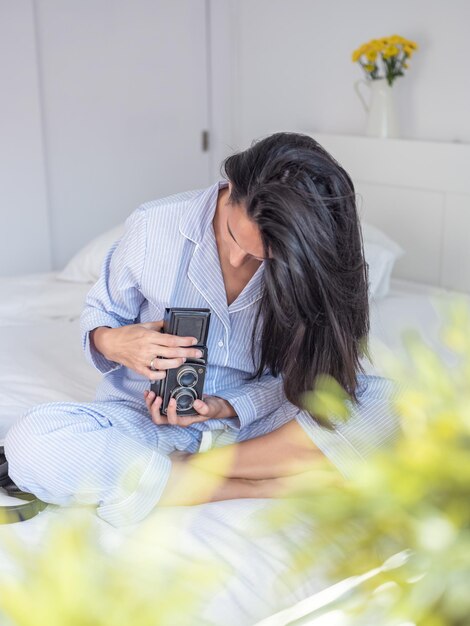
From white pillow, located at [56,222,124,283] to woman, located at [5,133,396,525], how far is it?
3.36ft

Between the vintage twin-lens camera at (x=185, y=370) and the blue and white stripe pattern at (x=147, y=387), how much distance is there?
0.08 meters

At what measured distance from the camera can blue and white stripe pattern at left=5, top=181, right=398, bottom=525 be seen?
1385 millimetres

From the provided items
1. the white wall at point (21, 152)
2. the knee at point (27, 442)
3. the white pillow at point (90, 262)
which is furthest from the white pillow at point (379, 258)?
the white wall at point (21, 152)

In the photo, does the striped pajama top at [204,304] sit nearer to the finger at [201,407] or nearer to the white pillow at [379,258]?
the finger at [201,407]

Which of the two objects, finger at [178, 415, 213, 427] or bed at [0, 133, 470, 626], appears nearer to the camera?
bed at [0, 133, 470, 626]

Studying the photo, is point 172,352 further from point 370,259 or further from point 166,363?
point 370,259

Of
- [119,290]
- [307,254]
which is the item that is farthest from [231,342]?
[307,254]

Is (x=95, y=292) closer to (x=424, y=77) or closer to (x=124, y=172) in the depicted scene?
(x=424, y=77)

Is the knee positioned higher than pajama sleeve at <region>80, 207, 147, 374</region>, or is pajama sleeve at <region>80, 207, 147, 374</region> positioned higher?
pajama sleeve at <region>80, 207, 147, 374</region>

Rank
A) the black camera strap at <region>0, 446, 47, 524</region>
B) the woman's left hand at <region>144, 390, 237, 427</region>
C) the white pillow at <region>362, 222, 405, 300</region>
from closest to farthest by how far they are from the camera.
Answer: the black camera strap at <region>0, 446, 47, 524</region>, the woman's left hand at <region>144, 390, 237, 427</region>, the white pillow at <region>362, 222, 405, 300</region>

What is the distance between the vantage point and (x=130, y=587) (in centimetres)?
39

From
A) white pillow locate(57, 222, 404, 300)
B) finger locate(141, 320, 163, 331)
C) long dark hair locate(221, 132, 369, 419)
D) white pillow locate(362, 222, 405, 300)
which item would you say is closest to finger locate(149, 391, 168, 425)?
finger locate(141, 320, 163, 331)

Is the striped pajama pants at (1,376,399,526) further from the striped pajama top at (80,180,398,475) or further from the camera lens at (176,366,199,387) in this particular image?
the camera lens at (176,366,199,387)

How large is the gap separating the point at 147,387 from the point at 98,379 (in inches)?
14.7
